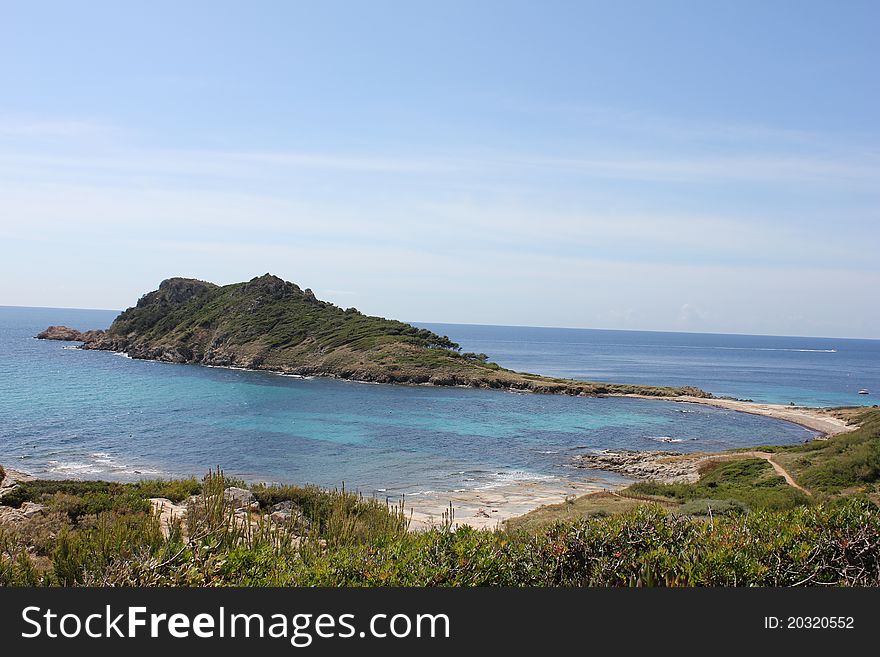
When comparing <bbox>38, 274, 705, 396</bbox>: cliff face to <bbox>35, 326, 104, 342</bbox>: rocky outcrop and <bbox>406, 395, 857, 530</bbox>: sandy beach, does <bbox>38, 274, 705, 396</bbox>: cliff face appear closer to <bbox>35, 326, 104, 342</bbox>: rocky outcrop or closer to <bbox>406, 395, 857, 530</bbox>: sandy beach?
<bbox>35, 326, 104, 342</bbox>: rocky outcrop

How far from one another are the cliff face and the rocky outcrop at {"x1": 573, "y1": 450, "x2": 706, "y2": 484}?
4098 centimetres

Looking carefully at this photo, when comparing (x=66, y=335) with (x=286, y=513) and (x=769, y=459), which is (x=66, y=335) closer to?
(x=286, y=513)

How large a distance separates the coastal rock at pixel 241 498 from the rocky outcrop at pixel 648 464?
28.0 m

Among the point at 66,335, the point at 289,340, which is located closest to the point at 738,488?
the point at 289,340

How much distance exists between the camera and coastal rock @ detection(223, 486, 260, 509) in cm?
1964

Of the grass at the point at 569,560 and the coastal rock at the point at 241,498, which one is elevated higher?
the grass at the point at 569,560

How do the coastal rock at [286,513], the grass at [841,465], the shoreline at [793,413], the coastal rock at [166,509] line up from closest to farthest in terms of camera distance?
the coastal rock at [166,509]
the coastal rock at [286,513]
the grass at [841,465]
the shoreline at [793,413]

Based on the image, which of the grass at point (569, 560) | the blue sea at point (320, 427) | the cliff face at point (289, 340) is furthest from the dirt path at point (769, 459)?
the cliff face at point (289, 340)

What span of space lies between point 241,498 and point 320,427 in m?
36.0

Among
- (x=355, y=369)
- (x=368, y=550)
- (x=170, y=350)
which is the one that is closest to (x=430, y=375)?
(x=355, y=369)

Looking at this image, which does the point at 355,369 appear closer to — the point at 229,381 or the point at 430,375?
the point at 430,375

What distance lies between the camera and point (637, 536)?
29.5 feet

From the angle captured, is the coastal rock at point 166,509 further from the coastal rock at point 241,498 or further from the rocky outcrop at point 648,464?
the rocky outcrop at point 648,464

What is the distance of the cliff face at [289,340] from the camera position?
96250 mm
